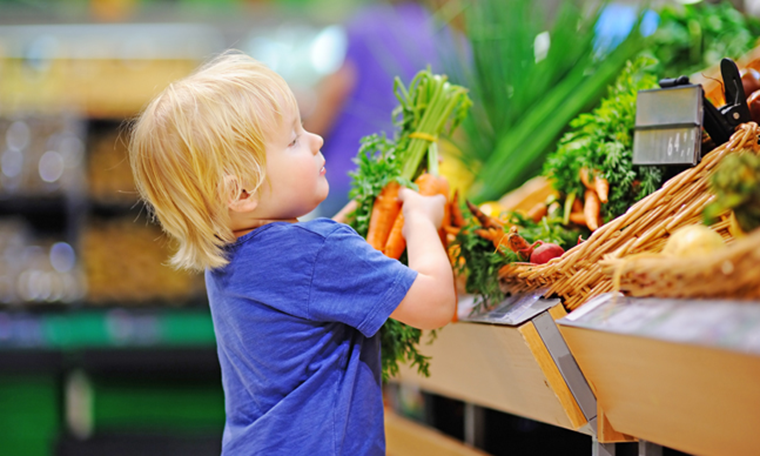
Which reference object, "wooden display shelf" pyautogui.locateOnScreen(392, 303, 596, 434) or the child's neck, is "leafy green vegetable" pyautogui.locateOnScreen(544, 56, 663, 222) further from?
the child's neck

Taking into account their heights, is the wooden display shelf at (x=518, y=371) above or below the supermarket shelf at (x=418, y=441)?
above

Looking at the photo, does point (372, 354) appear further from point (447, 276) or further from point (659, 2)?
point (659, 2)

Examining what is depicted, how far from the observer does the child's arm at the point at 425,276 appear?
3.12 feet

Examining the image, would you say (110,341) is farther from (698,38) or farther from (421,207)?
(698,38)

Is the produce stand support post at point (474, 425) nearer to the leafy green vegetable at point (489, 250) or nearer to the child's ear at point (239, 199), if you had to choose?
the leafy green vegetable at point (489, 250)

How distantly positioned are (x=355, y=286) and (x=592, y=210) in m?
0.43

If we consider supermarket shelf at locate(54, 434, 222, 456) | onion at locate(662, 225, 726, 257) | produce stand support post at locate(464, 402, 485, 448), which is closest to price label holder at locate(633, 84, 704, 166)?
onion at locate(662, 225, 726, 257)

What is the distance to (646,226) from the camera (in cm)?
86

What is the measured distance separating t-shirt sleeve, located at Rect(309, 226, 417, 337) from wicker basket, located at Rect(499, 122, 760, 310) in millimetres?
237

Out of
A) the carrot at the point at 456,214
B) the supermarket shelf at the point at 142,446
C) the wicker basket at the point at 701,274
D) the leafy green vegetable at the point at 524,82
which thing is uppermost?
the leafy green vegetable at the point at 524,82

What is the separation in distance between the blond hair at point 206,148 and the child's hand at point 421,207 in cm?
26

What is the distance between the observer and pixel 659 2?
6.28 feet

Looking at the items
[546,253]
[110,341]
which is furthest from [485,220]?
[110,341]

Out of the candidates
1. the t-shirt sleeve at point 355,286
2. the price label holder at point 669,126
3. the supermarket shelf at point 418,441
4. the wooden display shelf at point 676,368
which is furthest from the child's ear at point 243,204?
the supermarket shelf at point 418,441
